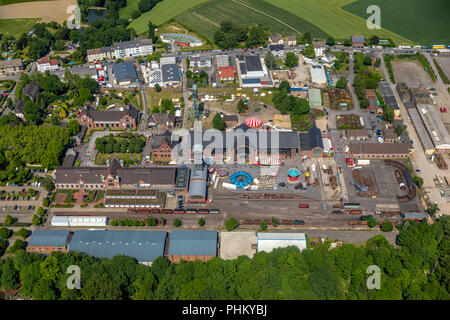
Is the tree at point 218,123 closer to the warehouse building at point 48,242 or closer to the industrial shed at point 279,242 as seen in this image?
the industrial shed at point 279,242

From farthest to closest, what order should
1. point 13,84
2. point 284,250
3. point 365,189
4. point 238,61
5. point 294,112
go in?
point 238,61
point 13,84
point 294,112
point 365,189
point 284,250

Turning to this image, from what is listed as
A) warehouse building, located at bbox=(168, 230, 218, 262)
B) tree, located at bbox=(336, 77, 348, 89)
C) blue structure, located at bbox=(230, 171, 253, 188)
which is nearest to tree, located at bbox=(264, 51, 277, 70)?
tree, located at bbox=(336, 77, 348, 89)

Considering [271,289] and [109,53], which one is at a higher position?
[109,53]

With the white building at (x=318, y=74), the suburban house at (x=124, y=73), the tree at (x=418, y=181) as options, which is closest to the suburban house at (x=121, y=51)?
the suburban house at (x=124, y=73)

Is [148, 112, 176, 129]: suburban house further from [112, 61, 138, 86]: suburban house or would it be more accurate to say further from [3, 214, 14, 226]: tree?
[3, 214, 14, 226]: tree

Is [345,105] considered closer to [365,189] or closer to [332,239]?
[365,189]

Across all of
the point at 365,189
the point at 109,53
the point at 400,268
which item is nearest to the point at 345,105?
the point at 365,189

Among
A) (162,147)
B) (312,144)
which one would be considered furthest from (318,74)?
(162,147)

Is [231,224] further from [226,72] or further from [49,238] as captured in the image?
[226,72]
